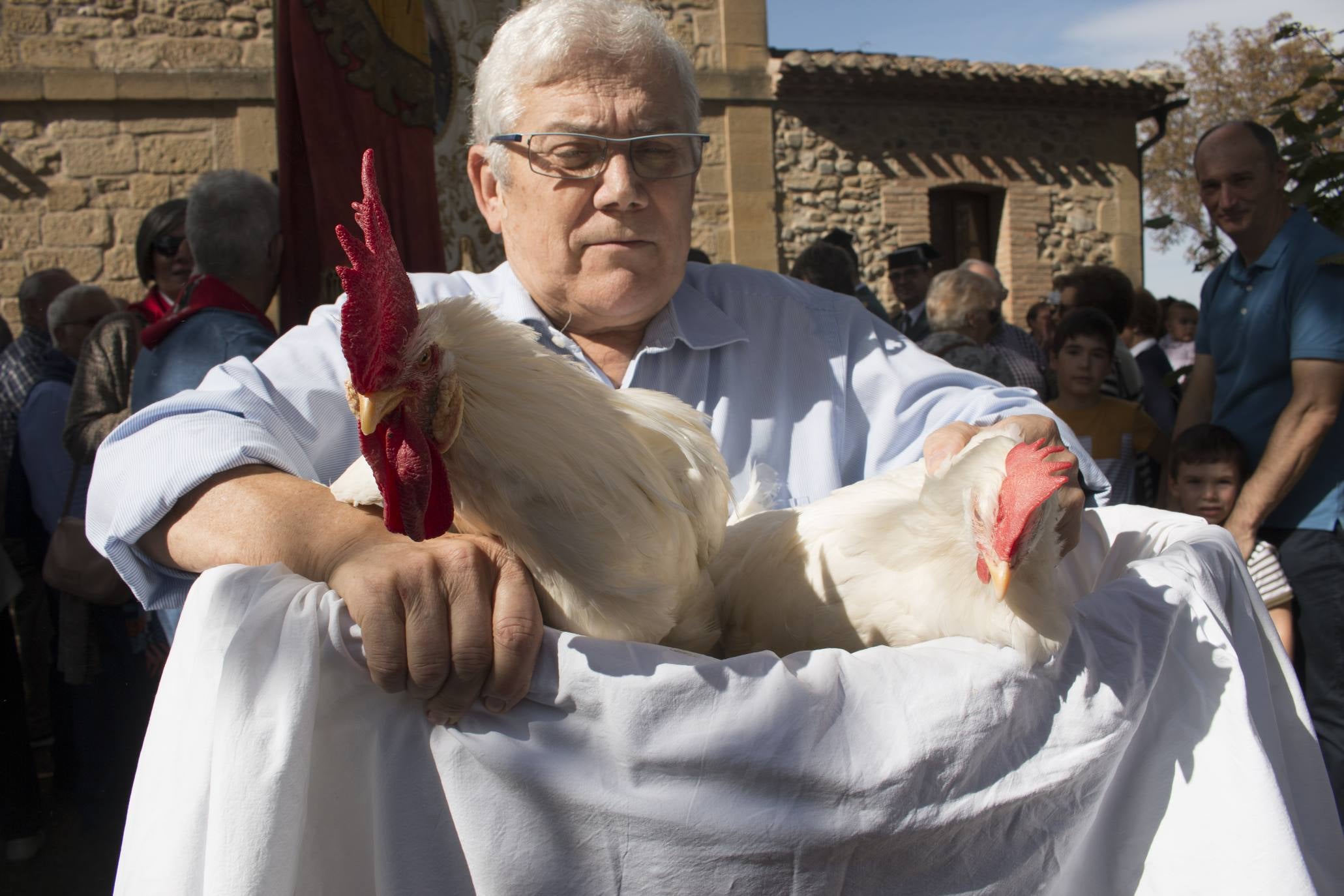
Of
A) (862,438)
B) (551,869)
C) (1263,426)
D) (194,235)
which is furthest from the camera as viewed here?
(1263,426)

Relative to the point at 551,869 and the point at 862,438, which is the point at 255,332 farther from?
the point at 551,869

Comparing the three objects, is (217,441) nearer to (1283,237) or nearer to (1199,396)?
(1283,237)

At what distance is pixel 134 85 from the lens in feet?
25.5

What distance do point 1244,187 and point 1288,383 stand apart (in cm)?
69

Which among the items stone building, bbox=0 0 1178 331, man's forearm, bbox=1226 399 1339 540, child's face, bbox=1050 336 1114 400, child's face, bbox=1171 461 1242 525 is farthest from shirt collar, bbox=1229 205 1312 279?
stone building, bbox=0 0 1178 331

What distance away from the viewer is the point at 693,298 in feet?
6.26

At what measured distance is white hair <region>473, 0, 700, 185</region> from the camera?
162 centimetres

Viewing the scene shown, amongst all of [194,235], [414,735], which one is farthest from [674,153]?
[194,235]

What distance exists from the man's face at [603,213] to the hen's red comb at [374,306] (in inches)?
24.5

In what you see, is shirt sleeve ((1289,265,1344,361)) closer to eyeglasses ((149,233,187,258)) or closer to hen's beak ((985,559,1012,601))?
hen's beak ((985,559,1012,601))

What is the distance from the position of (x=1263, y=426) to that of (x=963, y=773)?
280 centimetres

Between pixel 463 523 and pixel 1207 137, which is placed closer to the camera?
pixel 463 523

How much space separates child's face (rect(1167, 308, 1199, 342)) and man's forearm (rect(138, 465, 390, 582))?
27.4ft

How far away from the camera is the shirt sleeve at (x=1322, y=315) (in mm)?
2918
